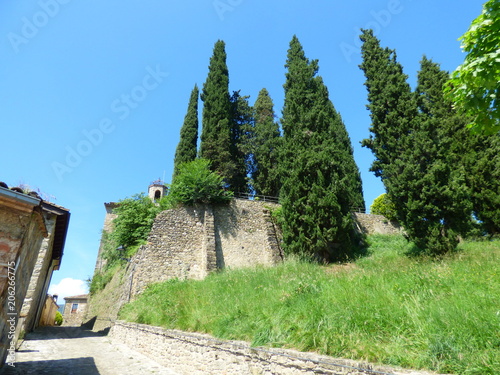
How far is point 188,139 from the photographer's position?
2678 centimetres

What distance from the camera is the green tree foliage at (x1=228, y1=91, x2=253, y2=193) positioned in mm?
24031

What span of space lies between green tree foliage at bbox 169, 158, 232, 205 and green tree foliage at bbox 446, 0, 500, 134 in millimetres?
13376

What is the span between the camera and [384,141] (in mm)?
14312

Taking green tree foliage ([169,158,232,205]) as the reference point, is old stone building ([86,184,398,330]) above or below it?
below

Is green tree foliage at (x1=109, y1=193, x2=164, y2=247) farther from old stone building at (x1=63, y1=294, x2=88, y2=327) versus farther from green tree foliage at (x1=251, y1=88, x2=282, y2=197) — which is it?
old stone building at (x1=63, y1=294, x2=88, y2=327)

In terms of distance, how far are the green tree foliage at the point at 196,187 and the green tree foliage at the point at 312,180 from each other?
4.14 meters

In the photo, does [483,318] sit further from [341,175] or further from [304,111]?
[304,111]

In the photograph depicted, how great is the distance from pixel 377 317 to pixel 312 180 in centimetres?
1143

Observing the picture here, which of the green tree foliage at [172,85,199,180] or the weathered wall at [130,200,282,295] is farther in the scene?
the green tree foliage at [172,85,199,180]

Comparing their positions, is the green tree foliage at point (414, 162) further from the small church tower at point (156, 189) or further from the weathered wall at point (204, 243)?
the small church tower at point (156, 189)

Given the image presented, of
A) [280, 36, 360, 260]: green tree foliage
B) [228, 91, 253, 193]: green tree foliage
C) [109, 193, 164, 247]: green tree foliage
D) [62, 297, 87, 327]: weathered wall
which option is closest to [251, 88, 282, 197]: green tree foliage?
[228, 91, 253, 193]: green tree foliage

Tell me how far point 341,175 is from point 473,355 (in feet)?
43.2

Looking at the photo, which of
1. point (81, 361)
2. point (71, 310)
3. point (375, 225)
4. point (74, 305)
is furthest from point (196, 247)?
point (71, 310)

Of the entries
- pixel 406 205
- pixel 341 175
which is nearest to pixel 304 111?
pixel 341 175
